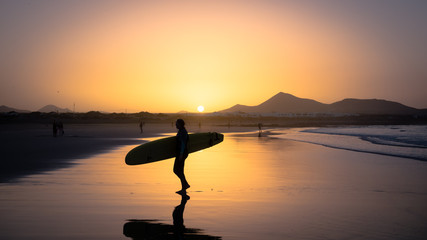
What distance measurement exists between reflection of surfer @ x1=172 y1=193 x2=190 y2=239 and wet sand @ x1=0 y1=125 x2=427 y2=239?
0.02 meters

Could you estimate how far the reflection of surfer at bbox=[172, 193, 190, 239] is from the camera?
19.9 ft

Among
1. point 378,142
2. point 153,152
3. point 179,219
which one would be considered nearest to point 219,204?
point 179,219

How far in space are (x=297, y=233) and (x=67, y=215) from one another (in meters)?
4.06

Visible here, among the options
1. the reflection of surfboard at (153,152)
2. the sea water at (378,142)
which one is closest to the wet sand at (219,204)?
the reflection of surfboard at (153,152)

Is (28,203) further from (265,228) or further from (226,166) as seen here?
(226,166)

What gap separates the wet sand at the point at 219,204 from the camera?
6105 millimetres

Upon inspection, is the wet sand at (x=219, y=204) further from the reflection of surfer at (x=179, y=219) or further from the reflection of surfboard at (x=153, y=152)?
the reflection of surfboard at (x=153, y=152)

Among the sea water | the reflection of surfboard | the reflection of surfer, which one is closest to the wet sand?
the reflection of surfer

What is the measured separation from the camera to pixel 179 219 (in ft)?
22.6

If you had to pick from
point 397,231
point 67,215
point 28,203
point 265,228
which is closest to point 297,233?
point 265,228

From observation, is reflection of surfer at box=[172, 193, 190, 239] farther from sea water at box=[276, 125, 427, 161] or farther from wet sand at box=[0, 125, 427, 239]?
A: sea water at box=[276, 125, 427, 161]

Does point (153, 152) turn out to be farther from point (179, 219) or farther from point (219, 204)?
point (179, 219)

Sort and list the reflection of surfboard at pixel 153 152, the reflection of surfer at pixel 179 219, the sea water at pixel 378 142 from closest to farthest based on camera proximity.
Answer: the reflection of surfer at pixel 179 219 < the reflection of surfboard at pixel 153 152 < the sea water at pixel 378 142

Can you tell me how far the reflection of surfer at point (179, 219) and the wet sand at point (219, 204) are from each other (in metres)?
0.02
